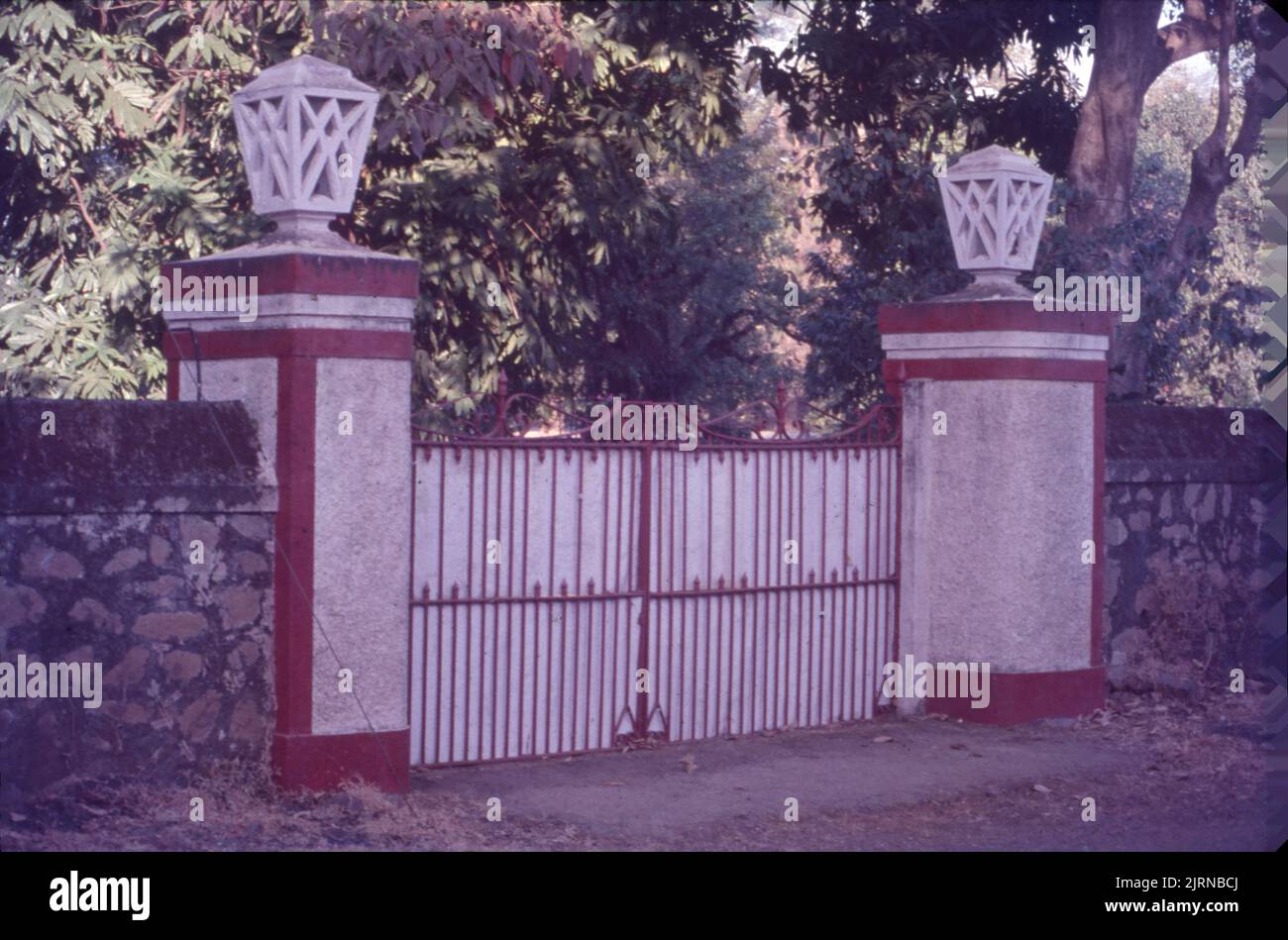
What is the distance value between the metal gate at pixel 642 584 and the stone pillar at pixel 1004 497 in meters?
0.25

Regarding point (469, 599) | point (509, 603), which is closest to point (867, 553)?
point (509, 603)

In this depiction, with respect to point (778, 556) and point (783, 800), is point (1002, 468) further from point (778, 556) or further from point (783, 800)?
point (783, 800)

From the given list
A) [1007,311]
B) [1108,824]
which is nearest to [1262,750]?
[1108,824]

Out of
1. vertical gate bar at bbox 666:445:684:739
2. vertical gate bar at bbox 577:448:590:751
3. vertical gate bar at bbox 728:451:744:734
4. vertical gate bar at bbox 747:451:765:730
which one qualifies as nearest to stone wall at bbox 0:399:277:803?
vertical gate bar at bbox 577:448:590:751

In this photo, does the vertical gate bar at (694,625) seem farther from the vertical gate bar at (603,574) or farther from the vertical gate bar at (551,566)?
the vertical gate bar at (551,566)

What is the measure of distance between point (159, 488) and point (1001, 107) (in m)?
11.2

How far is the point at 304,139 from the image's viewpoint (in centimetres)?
730

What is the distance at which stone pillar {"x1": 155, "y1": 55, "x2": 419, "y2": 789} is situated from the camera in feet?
23.3

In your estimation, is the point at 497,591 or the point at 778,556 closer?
the point at 497,591

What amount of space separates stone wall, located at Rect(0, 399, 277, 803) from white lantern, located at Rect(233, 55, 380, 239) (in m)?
1.00

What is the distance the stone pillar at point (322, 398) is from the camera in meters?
7.10

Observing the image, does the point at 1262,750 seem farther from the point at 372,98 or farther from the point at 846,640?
the point at 372,98

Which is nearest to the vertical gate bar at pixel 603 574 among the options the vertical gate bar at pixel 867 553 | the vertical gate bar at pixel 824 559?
the vertical gate bar at pixel 824 559

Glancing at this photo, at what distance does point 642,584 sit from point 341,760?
7.06 ft
